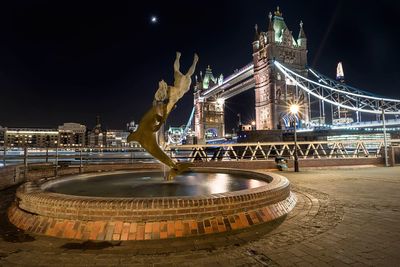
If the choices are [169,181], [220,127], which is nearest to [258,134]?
[169,181]

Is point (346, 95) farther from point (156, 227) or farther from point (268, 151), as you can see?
point (156, 227)

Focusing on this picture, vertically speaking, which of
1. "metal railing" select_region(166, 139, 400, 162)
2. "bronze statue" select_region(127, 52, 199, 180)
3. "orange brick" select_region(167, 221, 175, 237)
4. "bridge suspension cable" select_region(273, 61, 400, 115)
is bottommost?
"orange brick" select_region(167, 221, 175, 237)

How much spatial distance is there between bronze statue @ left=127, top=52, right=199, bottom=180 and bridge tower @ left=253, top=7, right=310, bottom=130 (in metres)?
59.3

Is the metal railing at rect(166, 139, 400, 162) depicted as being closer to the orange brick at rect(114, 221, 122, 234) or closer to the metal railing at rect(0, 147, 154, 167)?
the metal railing at rect(0, 147, 154, 167)

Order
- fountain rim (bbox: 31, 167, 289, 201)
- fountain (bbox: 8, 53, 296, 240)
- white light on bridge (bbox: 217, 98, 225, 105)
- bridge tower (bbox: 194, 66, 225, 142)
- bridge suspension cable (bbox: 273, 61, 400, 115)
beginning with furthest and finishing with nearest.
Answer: bridge tower (bbox: 194, 66, 225, 142) → white light on bridge (bbox: 217, 98, 225, 105) → bridge suspension cable (bbox: 273, 61, 400, 115) → fountain rim (bbox: 31, 167, 289, 201) → fountain (bbox: 8, 53, 296, 240)

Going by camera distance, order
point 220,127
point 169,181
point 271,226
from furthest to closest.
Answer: point 220,127, point 169,181, point 271,226

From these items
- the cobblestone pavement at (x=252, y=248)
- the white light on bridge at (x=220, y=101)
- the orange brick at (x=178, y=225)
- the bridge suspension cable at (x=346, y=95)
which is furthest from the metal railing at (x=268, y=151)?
the white light on bridge at (x=220, y=101)

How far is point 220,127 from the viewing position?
117 m

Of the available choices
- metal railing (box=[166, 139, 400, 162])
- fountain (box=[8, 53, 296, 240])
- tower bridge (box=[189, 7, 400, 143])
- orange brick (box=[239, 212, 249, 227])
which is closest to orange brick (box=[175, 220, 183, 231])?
fountain (box=[8, 53, 296, 240])

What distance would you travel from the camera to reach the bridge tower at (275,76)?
214 feet

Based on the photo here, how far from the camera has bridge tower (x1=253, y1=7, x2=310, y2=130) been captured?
6519 centimetres

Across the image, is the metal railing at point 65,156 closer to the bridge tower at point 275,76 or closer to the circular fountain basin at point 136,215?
the circular fountain basin at point 136,215

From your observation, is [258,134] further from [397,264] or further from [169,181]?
[397,264]

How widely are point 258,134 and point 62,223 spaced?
39.9 meters
